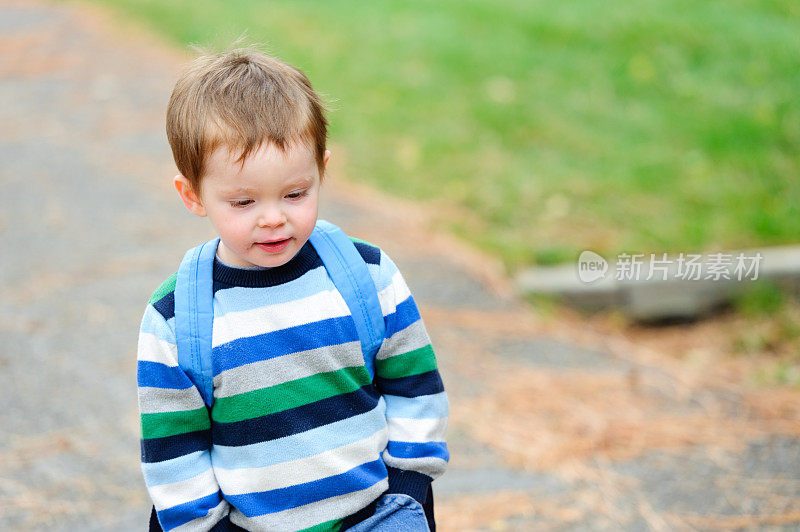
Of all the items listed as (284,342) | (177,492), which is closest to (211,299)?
(284,342)

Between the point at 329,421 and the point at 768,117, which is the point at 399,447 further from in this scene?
the point at 768,117

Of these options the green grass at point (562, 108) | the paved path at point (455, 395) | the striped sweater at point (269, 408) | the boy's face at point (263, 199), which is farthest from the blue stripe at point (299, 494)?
the green grass at point (562, 108)

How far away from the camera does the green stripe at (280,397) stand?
157 cm

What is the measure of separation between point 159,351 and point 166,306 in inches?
3.4

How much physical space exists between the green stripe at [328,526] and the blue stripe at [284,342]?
1.12ft

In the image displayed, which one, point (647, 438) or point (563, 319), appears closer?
point (647, 438)

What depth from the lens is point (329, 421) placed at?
5.32 feet

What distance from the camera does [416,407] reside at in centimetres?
170

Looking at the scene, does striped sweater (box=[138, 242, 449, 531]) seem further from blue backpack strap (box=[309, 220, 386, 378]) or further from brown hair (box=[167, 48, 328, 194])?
brown hair (box=[167, 48, 328, 194])

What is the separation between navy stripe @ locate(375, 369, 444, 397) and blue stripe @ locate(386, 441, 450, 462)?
98 millimetres

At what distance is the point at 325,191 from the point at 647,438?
116 inches

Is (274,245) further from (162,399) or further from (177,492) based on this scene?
(177,492)

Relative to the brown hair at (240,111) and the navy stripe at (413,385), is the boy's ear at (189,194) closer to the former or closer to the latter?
the brown hair at (240,111)

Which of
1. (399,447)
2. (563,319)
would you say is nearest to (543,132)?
(563,319)
